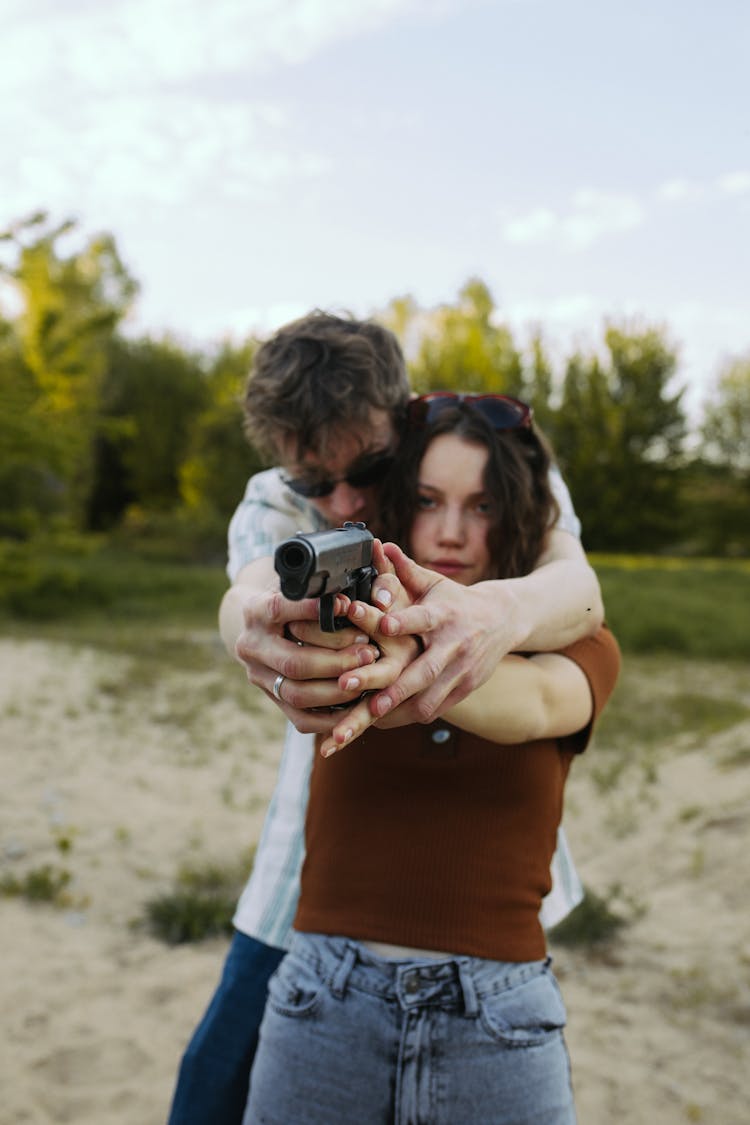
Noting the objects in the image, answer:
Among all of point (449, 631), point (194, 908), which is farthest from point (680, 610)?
point (449, 631)

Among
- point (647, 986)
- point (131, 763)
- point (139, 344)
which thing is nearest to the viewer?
point (647, 986)

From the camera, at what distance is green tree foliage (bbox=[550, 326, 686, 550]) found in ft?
94.3

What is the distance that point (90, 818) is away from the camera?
7.00 metres

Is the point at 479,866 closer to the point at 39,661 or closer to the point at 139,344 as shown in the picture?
the point at 39,661

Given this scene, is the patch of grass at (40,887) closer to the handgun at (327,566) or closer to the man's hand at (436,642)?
the man's hand at (436,642)

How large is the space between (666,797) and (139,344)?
2948 cm

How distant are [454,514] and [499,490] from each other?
0.39 ft

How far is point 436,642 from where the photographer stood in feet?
5.17

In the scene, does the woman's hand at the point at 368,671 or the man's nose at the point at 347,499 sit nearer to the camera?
the woman's hand at the point at 368,671

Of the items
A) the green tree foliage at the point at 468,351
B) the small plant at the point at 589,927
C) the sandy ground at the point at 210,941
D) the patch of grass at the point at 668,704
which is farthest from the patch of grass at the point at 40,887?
the green tree foliage at the point at 468,351

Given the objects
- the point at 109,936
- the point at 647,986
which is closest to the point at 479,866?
the point at 647,986

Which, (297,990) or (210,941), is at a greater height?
(297,990)

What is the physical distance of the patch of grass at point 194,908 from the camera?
5395 millimetres

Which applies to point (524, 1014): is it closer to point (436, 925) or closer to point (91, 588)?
point (436, 925)
